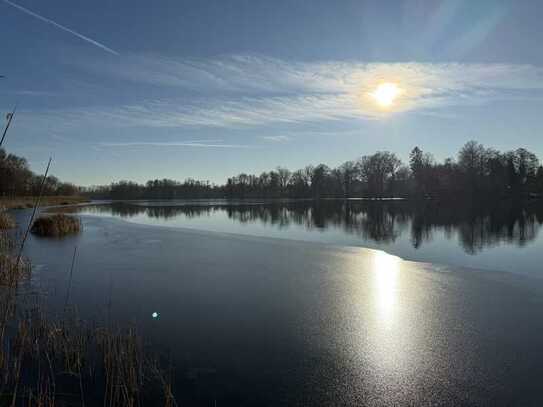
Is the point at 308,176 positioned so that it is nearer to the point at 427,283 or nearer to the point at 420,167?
the point at 420,167

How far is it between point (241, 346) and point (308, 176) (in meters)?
123

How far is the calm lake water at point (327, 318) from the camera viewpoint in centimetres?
508

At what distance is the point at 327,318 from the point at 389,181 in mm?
103444

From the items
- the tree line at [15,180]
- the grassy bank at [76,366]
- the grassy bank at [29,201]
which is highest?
the tree line at [15,180]

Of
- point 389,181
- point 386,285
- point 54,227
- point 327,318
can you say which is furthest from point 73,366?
point 389,181

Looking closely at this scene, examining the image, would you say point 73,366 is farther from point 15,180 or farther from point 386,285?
point 15,180

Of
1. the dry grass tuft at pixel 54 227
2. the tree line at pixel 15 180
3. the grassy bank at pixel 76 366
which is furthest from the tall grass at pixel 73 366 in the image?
the tree line at pixel 15 180

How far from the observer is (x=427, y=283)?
10766 mm

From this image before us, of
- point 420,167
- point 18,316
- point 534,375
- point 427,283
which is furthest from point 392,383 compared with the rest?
point 420,167

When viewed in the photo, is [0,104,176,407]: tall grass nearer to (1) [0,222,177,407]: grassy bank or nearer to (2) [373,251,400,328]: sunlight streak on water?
(1) [0,222,177,407]: grassy bank

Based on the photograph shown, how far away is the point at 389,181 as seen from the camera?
104688 millimetres

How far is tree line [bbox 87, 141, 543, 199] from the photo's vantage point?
246 feet

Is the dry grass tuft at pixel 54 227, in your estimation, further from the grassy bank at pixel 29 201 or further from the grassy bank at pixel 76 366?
the grassy bank at pixel 29 201

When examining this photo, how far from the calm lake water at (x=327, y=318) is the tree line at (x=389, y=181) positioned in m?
68.9
